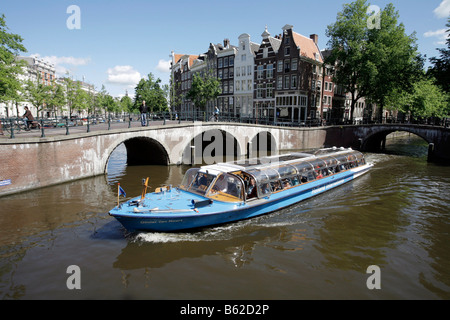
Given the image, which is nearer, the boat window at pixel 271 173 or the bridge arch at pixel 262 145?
the boat window at pixel 271 173

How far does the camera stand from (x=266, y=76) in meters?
48.3

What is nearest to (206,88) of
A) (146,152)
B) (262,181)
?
(146,152)

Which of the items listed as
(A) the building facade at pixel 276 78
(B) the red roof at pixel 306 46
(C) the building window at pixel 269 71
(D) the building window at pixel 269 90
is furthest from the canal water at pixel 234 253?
(C) the building window at pixel 269 71

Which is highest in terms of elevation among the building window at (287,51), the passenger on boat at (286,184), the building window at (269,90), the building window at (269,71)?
the building window at (287,51)

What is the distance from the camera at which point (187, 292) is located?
25.6 ft

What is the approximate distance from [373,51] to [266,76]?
16370 mm

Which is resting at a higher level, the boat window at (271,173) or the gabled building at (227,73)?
the gabled building at (227,73)

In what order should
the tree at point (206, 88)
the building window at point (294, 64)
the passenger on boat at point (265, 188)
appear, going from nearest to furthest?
the passenger on boat at point (265, 188) < the building window at point (294, 64) < the tree at point (206, 88)

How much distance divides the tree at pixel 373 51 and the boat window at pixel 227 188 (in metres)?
Result: 33.8

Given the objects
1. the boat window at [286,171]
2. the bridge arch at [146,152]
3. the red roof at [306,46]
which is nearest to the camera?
the boat window at [286,171]

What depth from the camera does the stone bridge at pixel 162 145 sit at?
15570mm

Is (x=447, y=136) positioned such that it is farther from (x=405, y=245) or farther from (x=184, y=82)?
(x=184, y=82)

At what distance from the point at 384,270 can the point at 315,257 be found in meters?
2.10

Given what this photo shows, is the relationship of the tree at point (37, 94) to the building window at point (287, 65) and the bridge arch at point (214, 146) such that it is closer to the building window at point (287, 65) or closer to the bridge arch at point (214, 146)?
the bridge arch at point (214, 146)
